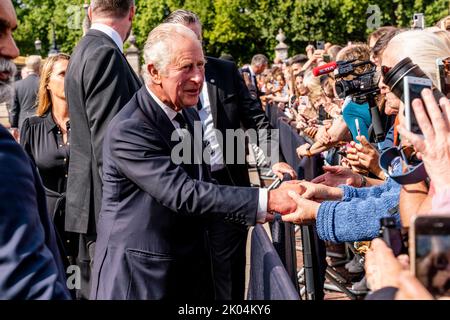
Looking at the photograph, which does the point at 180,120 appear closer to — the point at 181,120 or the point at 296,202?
the point at 181,120

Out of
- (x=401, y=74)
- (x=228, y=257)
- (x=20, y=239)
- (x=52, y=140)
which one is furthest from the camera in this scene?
(x=52, y=140)

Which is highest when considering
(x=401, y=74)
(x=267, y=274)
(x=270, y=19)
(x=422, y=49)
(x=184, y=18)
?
(x=270, y=19)

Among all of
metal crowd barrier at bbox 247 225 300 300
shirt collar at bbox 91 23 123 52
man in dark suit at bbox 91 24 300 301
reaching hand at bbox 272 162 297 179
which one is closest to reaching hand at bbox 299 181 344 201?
man in dark suit at bbox 91 24 300 301

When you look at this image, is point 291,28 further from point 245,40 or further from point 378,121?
point 378,121

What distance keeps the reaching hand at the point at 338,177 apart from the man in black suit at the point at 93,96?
1.24m

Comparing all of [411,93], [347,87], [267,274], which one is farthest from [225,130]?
[411,93]

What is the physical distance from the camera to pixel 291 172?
14.6 feet

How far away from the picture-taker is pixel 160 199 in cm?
312

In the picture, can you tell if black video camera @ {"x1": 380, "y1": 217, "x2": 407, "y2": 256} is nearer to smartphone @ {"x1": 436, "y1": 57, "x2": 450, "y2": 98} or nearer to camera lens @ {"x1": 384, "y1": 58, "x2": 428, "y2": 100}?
camera lens @ {"x1": 384, "y1": 58, "x2": 428, "y2": 100}

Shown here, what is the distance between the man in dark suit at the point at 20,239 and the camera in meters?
1.84

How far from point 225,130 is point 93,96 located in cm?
129

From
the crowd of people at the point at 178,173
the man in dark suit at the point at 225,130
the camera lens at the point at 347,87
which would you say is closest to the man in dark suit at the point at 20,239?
the crowd of people at the point at 178,173

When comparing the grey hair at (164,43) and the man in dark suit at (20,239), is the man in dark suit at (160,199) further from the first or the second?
the man in dark suit at (20,239)
